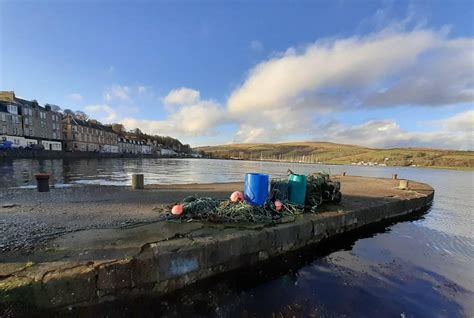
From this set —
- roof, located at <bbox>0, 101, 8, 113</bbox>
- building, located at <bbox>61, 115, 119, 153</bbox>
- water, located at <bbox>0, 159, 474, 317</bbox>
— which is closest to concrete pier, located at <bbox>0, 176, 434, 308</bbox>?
water, located at <bbox>0, 159, 474, 317</bbox>

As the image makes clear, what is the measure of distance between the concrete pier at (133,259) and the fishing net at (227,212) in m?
0.29

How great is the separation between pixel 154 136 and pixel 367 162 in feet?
432

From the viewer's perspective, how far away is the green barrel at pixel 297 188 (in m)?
7.22

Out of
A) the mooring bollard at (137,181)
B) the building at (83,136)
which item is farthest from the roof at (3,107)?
the mooring bollard at (137,181)

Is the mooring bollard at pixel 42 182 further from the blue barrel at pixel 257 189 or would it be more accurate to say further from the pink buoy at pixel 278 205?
the pink buoy at pixel 278 205

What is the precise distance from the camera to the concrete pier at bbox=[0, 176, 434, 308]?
306cm

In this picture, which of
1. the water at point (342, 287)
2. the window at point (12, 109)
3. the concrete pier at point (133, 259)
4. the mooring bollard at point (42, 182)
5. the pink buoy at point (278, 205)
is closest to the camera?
the concrete pier at point (133, 259)

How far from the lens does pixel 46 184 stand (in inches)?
361

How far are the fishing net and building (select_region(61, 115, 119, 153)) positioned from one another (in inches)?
3493

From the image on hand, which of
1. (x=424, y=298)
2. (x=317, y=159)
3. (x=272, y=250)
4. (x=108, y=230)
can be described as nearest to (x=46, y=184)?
(x=108, y=230)

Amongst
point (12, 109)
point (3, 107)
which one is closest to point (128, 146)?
point (12, 109)

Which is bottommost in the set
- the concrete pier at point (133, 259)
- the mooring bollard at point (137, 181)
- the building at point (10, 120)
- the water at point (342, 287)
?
the water at point (342, 287)

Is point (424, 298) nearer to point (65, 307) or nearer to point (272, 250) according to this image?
point (272, 250)

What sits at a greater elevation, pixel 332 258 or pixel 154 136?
pixel 154 136
